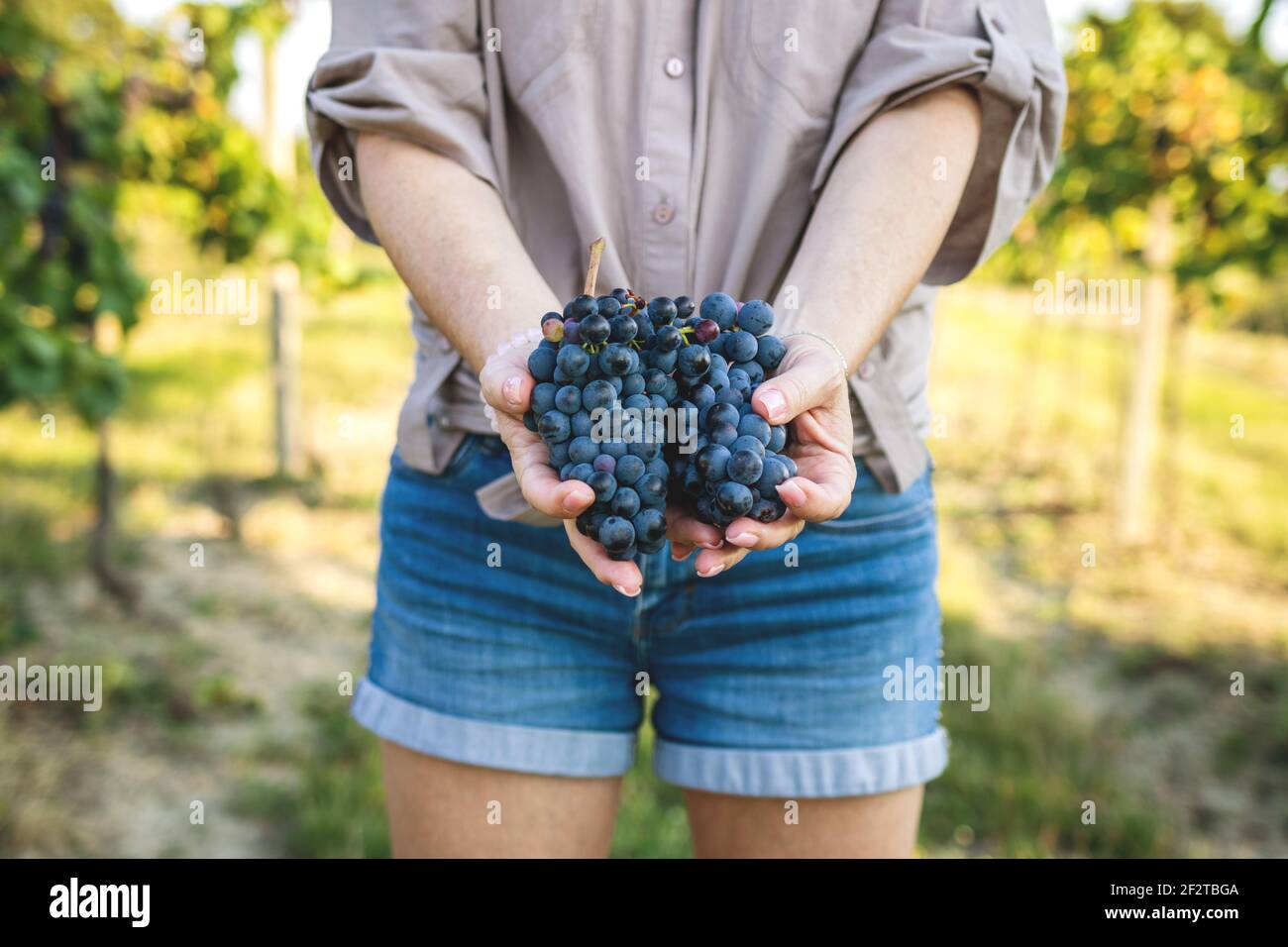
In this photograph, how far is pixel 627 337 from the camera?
103 cm

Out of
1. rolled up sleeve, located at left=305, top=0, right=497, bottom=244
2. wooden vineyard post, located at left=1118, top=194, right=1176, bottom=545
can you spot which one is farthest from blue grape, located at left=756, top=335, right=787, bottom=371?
wooden vineyard post, located at left=1118, top=194, right=1176, bottom=545

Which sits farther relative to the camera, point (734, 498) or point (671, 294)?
point (671, 294)

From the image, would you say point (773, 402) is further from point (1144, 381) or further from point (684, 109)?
point (1144, 381)

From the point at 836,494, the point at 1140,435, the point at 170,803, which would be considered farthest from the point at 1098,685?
the point at 836,494

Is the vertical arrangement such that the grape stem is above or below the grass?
above

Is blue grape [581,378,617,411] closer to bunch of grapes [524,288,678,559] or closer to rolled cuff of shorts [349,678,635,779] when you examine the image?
bunch of grapes [524,288,678,559]

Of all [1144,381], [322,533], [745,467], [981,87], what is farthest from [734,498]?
[1144,381]

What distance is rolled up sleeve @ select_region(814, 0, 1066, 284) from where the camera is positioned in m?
1.18

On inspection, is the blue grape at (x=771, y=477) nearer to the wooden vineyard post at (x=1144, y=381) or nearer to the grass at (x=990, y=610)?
the grass at (x=990, y=610)

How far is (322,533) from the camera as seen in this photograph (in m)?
5.37

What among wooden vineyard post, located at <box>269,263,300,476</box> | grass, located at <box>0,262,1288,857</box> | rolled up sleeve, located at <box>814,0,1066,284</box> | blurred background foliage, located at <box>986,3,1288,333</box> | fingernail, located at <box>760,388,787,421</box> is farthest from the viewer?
wooden vineyard post, located at <box>269,263,300,476</box>

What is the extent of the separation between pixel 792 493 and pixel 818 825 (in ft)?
1.59

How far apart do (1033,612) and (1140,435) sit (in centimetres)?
122
